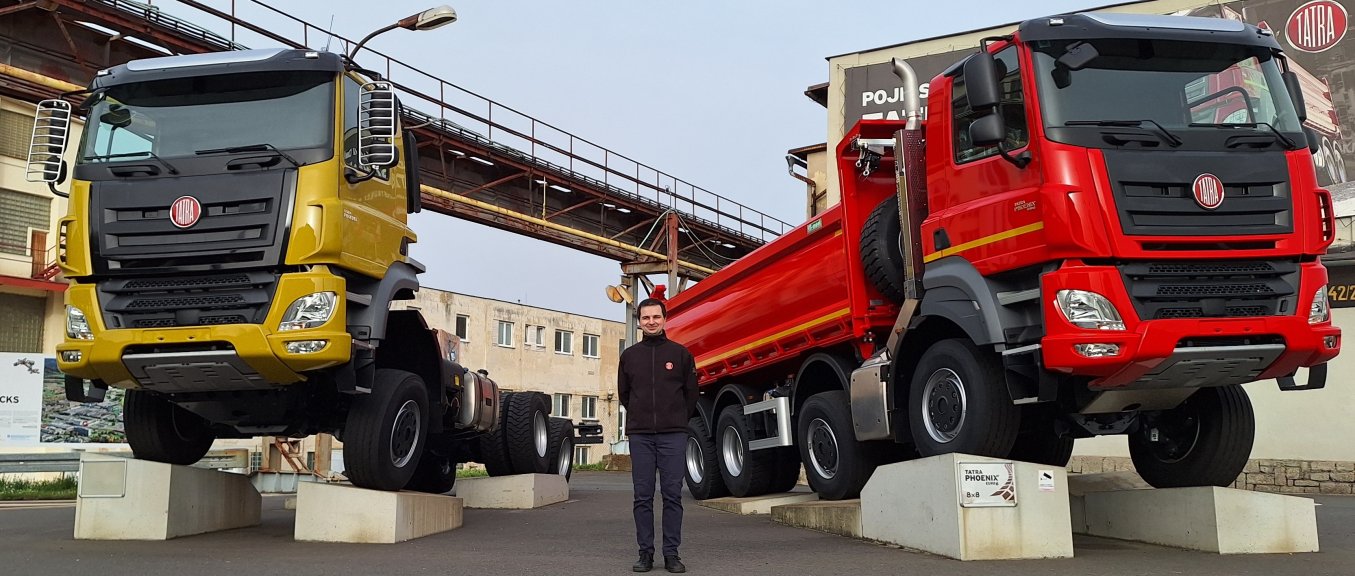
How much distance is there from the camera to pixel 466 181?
2603 centimetres

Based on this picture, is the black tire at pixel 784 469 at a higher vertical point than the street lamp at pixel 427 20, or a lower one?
lower

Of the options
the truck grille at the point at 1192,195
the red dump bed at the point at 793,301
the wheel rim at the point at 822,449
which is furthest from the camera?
the wheel rim at the point at 822,449

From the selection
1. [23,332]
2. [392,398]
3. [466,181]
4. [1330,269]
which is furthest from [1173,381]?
[23,332]

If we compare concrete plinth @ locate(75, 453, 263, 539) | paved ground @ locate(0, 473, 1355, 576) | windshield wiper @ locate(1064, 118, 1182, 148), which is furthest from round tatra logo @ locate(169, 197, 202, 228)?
windshield wiper @ locate(1064, 118, 1182, 148)

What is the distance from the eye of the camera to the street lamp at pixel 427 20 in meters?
15.3

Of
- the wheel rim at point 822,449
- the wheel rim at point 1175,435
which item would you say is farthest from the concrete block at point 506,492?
the wheel rim at point 1175,435

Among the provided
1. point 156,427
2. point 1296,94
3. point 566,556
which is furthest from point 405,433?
point 1296,94

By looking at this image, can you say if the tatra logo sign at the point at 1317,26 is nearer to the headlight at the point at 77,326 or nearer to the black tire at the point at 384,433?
the black tire at the point at 384,433

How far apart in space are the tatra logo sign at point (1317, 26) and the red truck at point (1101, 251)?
13629 mm

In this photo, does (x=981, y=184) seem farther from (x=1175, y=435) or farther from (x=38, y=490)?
(x=38, y=490)

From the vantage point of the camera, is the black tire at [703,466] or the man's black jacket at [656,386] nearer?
the man's black jacket at [656,386]

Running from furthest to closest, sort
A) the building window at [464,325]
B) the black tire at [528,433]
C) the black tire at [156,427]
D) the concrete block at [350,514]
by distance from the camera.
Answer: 1. the building window at [464,325]
2. the black tire at [528,433]
3. the black tire at [156,427]
4. the concrete block at [350,514]

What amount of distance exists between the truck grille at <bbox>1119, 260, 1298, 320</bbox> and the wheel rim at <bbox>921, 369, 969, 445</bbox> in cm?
141

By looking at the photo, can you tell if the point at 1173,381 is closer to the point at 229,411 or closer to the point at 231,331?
the point at 231,331
